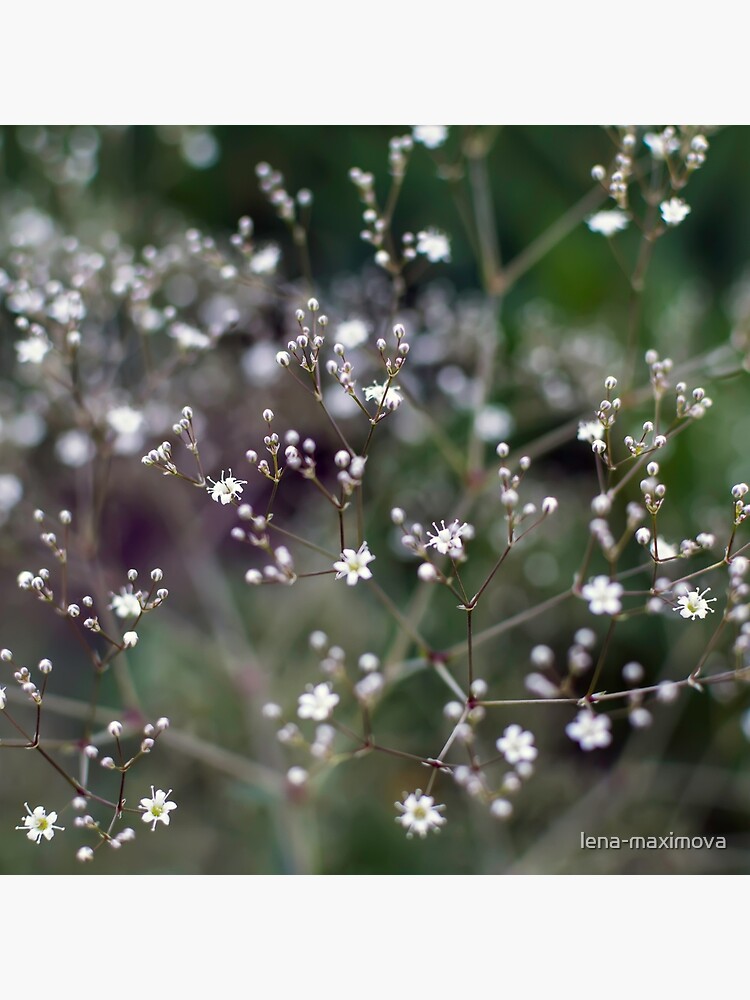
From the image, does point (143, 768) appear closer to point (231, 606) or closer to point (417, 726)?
point (231, 606)

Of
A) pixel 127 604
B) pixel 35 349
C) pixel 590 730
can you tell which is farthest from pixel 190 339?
pixel 590 730

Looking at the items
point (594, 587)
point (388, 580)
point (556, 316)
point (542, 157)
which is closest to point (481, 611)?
point (388, 580)

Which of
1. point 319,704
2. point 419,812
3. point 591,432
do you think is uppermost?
→ point 591,432

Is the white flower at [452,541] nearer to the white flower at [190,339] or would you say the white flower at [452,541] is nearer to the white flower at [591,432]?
the white flower at [591,432]

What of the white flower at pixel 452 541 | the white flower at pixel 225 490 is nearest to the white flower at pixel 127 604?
the white flower at pixel 225 490

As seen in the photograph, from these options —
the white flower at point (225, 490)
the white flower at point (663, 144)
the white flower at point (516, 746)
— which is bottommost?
the white flower at point (516, 746)

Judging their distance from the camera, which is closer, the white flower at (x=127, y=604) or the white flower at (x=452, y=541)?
the white flower at (x=452, y=541)

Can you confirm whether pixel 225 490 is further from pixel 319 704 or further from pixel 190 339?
pixel 190 339

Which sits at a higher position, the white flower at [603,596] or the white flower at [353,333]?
the white flower at [353,333]
